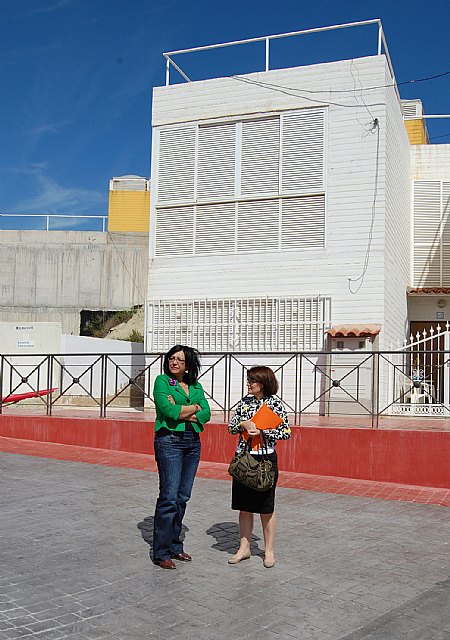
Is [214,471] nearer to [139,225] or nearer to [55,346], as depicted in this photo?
[55,346]

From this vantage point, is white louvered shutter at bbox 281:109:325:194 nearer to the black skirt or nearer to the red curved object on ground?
the red curved object on ground

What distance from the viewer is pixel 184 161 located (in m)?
16.1

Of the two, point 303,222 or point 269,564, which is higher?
point 303,222

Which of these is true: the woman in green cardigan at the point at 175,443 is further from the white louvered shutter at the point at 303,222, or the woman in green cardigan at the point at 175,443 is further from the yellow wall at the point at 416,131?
the yellow wall at the point at 416,131

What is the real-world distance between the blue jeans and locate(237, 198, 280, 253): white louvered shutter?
32.2 feet

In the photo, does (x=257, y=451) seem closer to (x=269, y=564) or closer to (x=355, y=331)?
(x=269, y=564)

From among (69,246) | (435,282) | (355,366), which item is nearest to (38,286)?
(69,246)

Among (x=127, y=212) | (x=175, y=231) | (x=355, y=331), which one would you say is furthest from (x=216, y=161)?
(x=127, y=212)

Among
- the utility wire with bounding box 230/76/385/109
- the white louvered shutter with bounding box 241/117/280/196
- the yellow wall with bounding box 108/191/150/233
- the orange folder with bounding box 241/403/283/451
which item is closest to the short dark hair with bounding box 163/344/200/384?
the orange folder with bounding box 241/403/283/451

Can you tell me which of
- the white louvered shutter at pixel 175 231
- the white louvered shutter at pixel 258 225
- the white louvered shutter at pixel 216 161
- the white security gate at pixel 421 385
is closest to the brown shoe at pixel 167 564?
the white security gate at pixel 421 385

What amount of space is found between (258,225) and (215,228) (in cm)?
101

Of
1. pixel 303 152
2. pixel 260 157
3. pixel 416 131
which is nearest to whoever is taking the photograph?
pixel 303 152

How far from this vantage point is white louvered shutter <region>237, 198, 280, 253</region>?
15109 millimetres

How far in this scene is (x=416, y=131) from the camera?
788 inches
